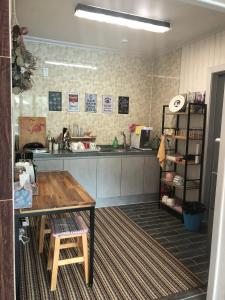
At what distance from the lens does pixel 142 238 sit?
3.11 meters

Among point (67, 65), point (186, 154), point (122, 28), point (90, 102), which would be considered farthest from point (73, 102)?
point (186, 154)

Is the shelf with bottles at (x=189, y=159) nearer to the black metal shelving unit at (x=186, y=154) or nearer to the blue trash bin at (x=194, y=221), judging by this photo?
the black metal shelving unit at (x=186, y=154)

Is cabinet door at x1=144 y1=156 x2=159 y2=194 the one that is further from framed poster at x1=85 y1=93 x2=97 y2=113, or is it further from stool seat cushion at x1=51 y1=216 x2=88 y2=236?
stool seat cushion at x1=51 y1=216 x2=88 y2=236

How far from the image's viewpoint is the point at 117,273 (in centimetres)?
238

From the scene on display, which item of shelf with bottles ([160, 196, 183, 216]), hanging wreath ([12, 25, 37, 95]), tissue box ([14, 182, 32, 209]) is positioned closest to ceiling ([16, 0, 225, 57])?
hanging wreath ([12, 25, 37, 95])

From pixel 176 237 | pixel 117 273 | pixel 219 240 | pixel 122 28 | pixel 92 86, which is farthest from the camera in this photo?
pixel 92 86

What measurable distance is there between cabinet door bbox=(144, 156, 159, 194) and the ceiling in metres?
1.90

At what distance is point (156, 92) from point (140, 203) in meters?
2.11

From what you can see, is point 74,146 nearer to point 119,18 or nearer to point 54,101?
point 54,101

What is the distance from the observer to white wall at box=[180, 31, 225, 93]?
335cm

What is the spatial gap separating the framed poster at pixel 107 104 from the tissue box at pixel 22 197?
117 inches

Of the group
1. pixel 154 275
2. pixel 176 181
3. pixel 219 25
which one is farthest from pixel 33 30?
pixel 154 275

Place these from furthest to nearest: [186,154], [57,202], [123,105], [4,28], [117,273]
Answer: [123,105], [186,154], [117,273], [57,202], [4,28]

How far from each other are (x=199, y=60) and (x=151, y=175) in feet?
6.59
